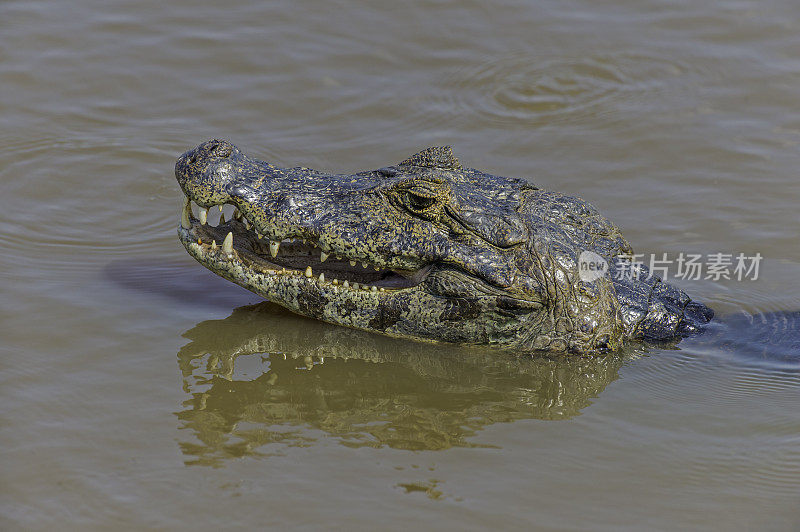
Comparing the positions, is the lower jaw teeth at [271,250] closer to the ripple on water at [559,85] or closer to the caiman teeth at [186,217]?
the caiman teeth at [186,217]

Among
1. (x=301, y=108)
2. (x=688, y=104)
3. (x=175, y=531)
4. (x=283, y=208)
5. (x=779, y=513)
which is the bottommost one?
(x=175, y=531)

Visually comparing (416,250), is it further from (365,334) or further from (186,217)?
(186,217)

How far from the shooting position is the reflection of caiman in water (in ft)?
14.1

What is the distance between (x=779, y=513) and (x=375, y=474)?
5.95 ft

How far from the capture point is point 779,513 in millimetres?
3904

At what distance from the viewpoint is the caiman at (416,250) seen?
504 centimetres

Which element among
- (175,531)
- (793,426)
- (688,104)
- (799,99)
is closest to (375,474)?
(175,531)

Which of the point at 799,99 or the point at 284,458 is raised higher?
the point at 799,99

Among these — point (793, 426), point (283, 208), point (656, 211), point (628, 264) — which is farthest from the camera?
point (656, 211)

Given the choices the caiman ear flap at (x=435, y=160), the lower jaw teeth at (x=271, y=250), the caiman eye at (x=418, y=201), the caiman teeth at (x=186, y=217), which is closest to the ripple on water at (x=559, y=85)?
the caiman ear flap at (x=435, y=160)

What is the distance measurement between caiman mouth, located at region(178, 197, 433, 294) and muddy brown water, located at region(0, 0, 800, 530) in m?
0.37

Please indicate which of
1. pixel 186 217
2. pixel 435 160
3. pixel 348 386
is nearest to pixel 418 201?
pixel 435 160

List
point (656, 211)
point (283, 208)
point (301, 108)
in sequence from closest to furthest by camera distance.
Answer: point (283, 208) → point (656, 211) → point (301, 108)

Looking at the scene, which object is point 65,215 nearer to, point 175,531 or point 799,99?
point 175,531
